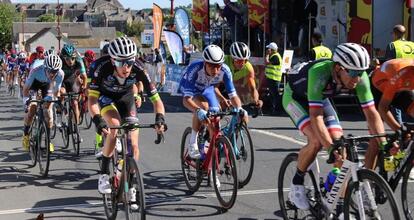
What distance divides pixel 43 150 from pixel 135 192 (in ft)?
14.2

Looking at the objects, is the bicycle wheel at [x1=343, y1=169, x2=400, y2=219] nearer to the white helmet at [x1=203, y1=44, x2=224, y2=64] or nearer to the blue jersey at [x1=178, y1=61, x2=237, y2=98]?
the white helmet at [x1=203, y1=44, x2=224, y2=64]

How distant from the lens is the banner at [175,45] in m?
27.0

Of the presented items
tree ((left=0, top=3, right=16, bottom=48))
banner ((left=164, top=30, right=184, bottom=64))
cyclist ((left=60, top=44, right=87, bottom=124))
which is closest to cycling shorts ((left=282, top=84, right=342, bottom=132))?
cyclist ((left=60, top=44, right=87, bottom=124))

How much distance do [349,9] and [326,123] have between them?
13.3m

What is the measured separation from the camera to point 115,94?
712cm

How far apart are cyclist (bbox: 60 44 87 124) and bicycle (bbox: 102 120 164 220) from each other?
5.50 meters

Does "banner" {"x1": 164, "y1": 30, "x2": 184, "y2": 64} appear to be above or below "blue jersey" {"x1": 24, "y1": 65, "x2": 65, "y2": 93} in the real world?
above

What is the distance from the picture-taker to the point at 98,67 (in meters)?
6.73

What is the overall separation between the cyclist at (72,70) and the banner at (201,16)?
15.5 metres

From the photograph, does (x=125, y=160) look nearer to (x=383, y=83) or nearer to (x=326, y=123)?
(x=326, y=123)

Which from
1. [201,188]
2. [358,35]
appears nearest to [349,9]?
[358,35]

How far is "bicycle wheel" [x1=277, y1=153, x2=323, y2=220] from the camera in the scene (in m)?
5.55

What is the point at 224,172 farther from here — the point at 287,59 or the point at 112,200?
the point at 287,59

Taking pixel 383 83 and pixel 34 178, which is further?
pixel 34 178
